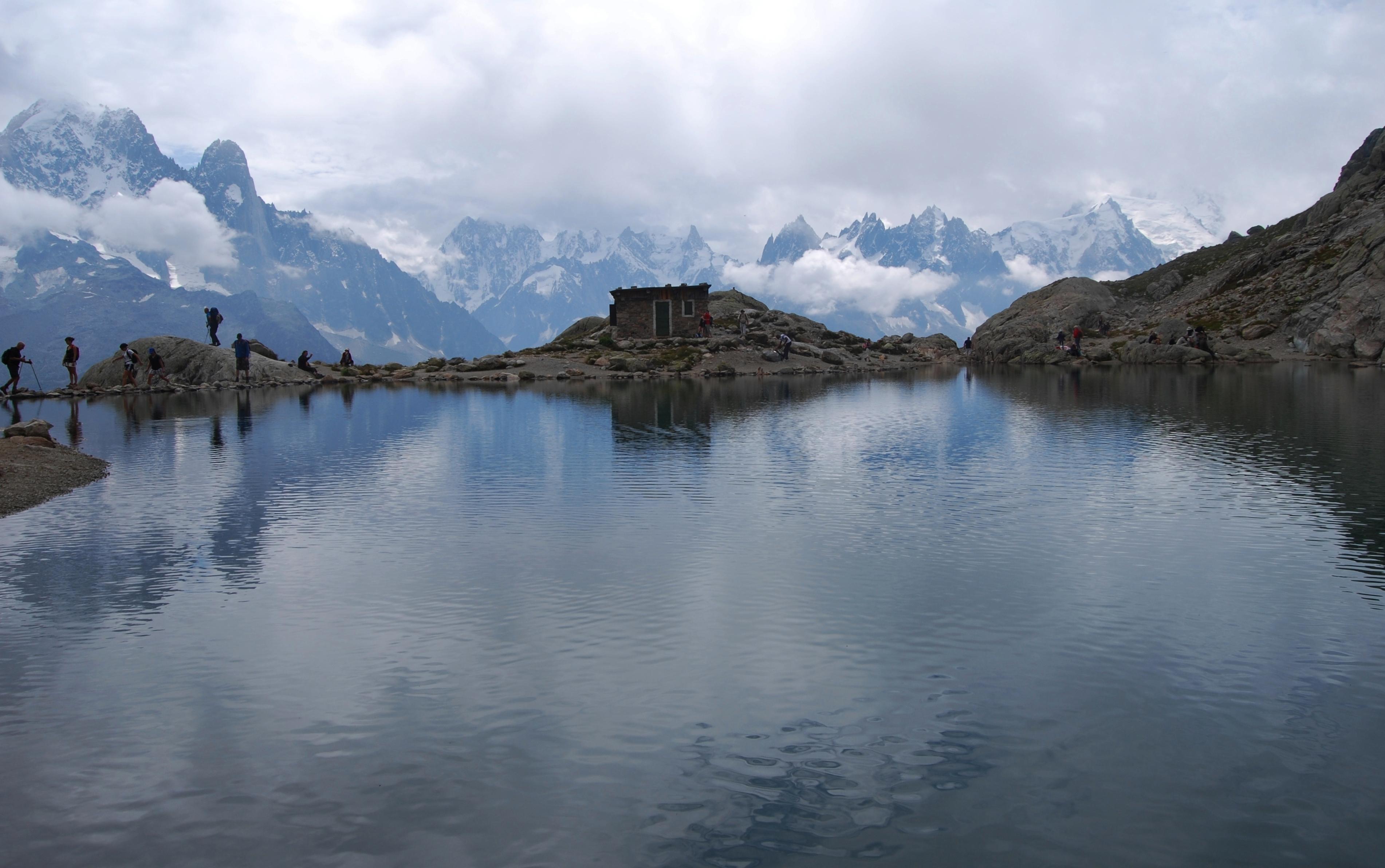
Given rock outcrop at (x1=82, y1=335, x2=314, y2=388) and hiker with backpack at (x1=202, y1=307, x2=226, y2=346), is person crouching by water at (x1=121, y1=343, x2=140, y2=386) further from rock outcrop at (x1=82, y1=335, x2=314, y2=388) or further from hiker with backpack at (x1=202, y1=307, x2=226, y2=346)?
hiker with backpack at (x1=202, y1=307, x2=226, y2=346)

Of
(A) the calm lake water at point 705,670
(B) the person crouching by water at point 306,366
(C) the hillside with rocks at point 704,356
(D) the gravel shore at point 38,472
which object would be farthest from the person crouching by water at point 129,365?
(A) the calm lake water at point 705,670

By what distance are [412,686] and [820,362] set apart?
94956mm

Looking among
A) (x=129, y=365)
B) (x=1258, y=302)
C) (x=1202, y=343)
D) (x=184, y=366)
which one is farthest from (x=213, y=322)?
(x=1258, y=302)

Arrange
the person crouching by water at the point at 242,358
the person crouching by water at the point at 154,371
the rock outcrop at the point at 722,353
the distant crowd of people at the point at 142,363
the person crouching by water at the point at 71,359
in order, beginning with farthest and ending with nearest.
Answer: the rock outcrop at the point at 722,353 → the person crouching by water at the point at 242,358 → the person crouching by water at the point at 154,371 → the distant crowd of people at the point at 142,363 → the person crouching by water at the point at 71,359

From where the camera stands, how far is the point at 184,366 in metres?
84.5

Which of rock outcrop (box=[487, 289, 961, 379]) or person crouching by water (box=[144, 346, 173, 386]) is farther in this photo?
rock outcrop (box=[487, 289, 961, 379])

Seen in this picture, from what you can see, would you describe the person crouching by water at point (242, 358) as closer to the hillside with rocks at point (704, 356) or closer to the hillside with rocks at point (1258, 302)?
the hillside with rocks at point (704, 356)

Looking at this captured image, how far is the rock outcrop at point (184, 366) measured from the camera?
80750 mm

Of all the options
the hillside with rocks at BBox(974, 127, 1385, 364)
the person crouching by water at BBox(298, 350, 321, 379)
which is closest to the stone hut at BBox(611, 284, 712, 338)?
the person crouching by water at BBox(298, 350, 321, 379)

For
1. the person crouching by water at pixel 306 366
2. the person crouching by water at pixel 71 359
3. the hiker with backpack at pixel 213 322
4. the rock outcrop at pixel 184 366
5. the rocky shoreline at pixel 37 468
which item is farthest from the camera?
the person crouching by water at pixel 306 366

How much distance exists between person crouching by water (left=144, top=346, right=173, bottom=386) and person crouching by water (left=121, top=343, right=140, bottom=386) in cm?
101

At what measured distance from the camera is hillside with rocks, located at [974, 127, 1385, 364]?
8994 cm

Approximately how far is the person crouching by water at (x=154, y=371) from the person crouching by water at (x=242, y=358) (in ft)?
17.1

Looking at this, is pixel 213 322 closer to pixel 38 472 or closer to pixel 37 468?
pixel 37 468
